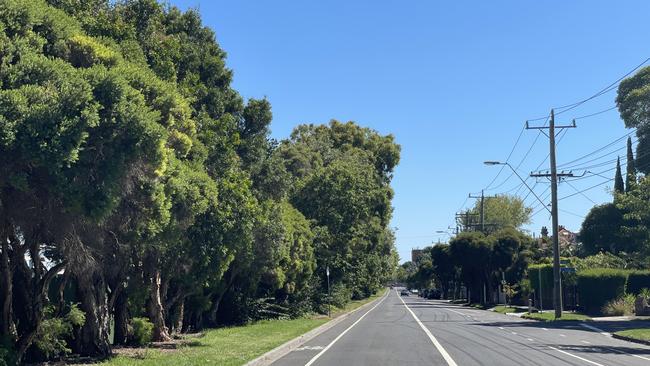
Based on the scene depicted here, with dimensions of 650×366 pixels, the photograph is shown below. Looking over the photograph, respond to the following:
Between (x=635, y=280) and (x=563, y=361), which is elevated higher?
(x=635, y=280)

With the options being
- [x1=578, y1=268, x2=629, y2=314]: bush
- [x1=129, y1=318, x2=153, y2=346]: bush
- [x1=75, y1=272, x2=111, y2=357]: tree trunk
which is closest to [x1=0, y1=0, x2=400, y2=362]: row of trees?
[x1=75, y1=272, x2=111, y2=357]: tree trunk

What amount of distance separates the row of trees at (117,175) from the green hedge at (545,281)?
1041 inches

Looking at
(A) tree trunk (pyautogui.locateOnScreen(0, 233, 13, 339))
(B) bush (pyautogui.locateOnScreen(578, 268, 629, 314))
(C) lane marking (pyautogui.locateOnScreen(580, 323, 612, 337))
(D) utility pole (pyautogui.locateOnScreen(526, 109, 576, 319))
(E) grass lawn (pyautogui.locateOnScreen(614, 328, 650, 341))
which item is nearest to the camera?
(A) tree trunk (pyautogui.locateOnScreen(0, 233, 13, 339))

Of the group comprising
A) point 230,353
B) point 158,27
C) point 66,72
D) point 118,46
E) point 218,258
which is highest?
point 158,27

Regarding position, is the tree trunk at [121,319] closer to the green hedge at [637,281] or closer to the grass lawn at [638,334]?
the grass lawn at [638,334]

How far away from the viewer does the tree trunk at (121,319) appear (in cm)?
2242

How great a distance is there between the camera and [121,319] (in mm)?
22578

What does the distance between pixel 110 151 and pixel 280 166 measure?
2107 centimetres

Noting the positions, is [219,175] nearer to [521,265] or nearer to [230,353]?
[230,353]

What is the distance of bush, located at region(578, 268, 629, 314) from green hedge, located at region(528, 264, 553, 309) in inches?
245

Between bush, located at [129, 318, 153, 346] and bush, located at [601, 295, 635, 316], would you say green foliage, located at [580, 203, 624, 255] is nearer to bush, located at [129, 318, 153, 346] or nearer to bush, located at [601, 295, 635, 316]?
bush, located at [601, 295, 635, 316]

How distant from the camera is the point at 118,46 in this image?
17500 mm

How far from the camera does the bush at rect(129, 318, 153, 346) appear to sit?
22.5m

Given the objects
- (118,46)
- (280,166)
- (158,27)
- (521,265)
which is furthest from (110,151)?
(521,265)
